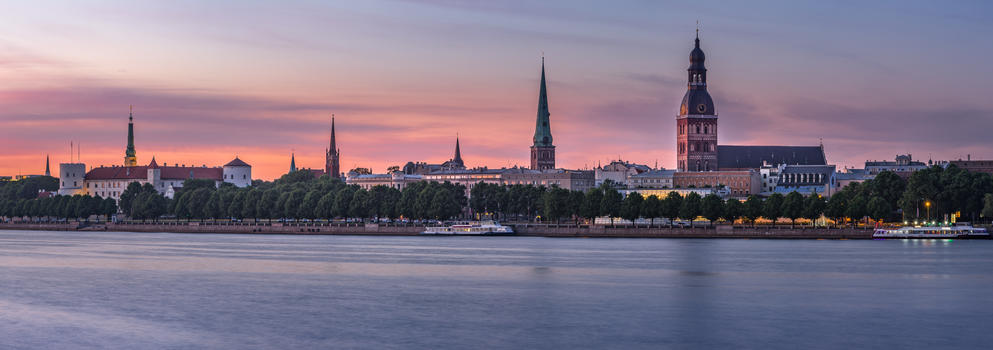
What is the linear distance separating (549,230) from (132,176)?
344 feet

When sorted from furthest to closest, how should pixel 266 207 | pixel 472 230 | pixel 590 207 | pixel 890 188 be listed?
pixel 266 207, pixel 590 207, pixel 472 230, pixel 890 188

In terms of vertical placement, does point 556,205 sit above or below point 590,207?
above

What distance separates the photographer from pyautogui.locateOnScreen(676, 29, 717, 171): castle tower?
161m

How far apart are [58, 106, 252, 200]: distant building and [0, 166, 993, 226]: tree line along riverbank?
2551 cm

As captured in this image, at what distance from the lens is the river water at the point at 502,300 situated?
32.9 metres

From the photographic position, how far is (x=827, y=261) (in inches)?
2461

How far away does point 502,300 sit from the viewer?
42.5m

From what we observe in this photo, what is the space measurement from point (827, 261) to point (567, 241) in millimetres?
30896

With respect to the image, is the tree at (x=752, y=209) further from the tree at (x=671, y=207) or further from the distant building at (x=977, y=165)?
the distant building at (x=977, y=165)

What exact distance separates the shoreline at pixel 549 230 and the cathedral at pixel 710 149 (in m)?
60.3

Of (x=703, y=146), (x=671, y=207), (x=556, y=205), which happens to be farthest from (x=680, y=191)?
(x=671, y=207)

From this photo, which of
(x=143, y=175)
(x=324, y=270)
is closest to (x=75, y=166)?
(x=143, y=175)

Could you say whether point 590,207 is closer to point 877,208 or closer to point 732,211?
point 732,211

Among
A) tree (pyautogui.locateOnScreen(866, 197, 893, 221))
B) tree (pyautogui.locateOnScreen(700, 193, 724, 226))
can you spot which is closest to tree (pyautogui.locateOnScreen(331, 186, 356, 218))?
tree (pyautogui.locateOnScreen(700, 193, 724, 226))
